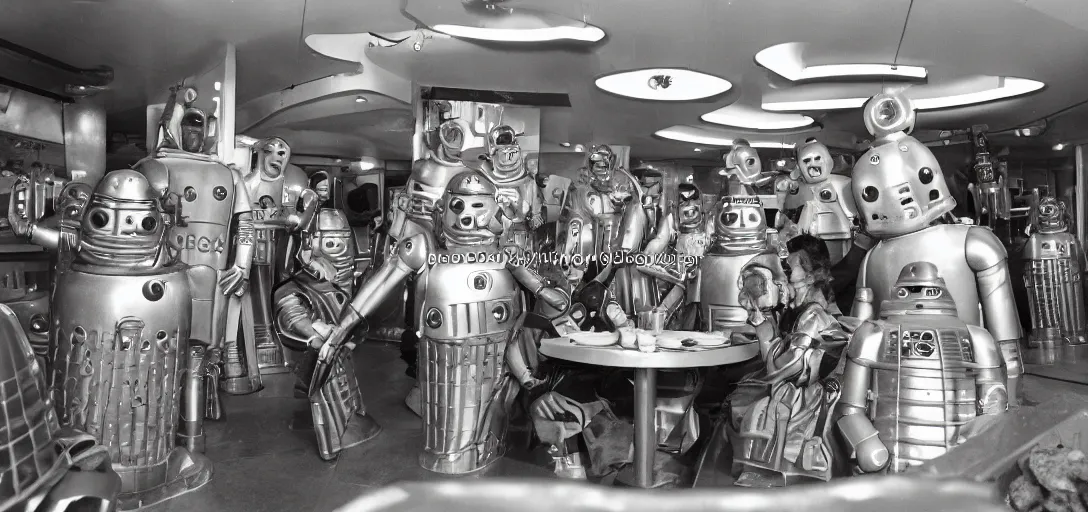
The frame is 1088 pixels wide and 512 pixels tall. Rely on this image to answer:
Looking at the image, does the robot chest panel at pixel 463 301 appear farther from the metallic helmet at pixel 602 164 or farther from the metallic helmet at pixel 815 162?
the metallic helmet at pixel 815 162

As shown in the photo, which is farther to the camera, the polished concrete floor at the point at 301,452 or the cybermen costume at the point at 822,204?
the cybermen costume at the point at 822,204

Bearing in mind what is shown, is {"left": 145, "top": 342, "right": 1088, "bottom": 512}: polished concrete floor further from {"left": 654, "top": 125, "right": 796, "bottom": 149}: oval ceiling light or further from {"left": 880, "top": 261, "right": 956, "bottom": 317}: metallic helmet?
{"left": 654, "top": 125, "right": 796, "bottom": 149}: oval ceiling light

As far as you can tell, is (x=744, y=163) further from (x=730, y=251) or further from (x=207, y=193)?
(x=207, y=193)

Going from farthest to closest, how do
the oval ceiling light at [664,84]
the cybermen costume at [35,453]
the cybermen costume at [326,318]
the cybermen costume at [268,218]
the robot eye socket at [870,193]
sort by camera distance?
Answer: the oval ceiling light at [664,84]
the cybermen costume at [268,218]
the cybermen costume at [326,318]
the robot eye socket at [870,193]
the cybermen costume at [35,453]

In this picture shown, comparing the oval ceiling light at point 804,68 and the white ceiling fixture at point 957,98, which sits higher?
the oval ceiling light at point 804,68

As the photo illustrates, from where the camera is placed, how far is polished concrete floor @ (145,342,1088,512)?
2.53 m

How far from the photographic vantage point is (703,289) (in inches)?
129

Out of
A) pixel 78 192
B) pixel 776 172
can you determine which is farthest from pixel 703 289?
pixel 78 192

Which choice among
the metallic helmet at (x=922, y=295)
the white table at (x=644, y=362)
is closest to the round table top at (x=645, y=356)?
the white table at (x=644, y=362)

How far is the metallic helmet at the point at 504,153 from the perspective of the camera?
3.50 m

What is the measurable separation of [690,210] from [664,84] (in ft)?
2.24

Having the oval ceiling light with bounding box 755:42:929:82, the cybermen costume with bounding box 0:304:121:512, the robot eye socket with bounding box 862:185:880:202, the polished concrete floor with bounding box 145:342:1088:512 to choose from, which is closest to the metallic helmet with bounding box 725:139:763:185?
the oval ceiling light with bounding box 755:42:929:82

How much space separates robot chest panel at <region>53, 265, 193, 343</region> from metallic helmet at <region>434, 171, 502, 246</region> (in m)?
1.06

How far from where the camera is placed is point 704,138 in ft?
11.3
